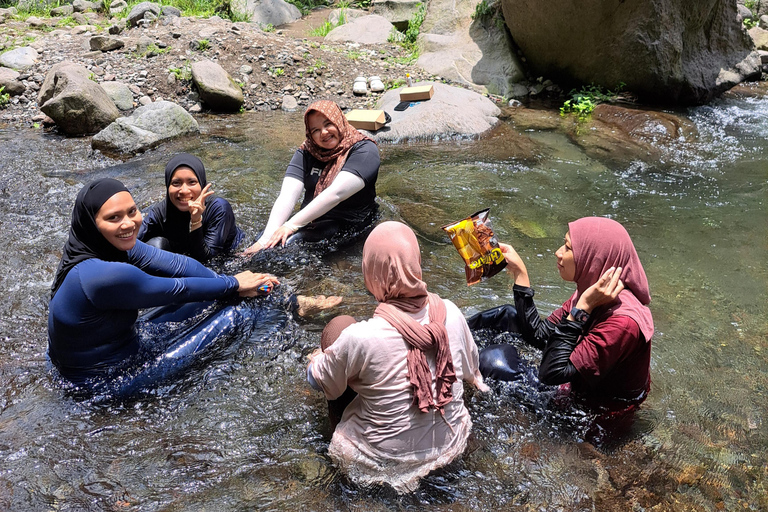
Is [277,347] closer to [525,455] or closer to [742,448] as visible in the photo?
[525,455]

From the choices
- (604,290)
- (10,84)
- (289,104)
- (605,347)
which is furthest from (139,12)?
(605,347)

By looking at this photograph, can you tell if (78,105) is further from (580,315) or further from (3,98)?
(580,315)

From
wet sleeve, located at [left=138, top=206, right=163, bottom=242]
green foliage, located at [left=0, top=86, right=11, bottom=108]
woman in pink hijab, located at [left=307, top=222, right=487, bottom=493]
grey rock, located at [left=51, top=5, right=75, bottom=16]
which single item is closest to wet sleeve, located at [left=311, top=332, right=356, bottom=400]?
woman in pink hijab, located at [left=307, top=222, right=487, bottom=493]

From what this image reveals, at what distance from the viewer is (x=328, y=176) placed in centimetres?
494

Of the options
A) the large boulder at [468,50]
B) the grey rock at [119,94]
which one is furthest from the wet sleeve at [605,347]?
the grey rock at [119,94]

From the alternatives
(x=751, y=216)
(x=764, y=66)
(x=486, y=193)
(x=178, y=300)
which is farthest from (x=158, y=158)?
(x=764, y=66)

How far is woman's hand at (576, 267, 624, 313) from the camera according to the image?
2.69 meters

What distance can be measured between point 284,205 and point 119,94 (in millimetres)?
5718

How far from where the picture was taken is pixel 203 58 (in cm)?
1031

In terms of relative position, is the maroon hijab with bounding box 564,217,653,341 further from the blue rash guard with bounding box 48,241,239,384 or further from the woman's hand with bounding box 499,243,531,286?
the blue rash guard with bounding box 48,241,239,384

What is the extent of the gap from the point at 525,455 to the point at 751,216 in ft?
14.3

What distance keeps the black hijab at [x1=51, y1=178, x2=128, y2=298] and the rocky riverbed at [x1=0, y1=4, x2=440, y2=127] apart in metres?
6.84

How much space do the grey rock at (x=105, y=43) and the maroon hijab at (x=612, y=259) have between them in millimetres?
10575

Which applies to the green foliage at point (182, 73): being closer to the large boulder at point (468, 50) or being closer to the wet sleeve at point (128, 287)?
the large boulder at point (468, 50)
